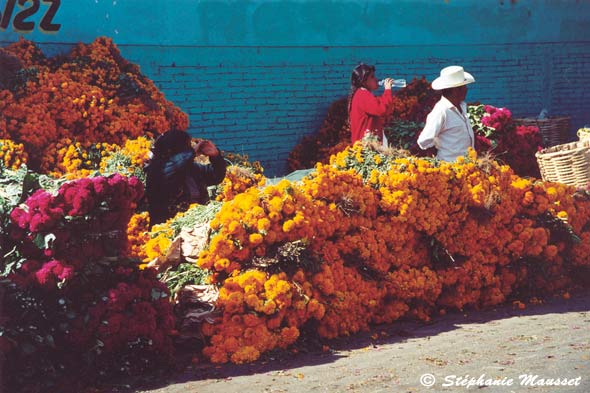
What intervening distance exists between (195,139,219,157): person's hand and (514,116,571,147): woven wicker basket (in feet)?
22.8

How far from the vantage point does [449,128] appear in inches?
304

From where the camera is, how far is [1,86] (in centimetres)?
927

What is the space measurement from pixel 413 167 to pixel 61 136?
14.0 feet

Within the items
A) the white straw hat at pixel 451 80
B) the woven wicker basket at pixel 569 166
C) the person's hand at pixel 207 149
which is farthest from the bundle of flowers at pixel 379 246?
the woven wicker basket at pixel 569 166

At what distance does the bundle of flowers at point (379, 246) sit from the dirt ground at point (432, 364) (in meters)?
0.24

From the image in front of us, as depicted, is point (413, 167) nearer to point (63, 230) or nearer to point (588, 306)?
point (588, 306)

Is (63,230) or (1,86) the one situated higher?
(1,86)

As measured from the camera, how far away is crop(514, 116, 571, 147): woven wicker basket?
522 inches

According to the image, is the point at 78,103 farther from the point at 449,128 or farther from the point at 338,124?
the point at 338,124

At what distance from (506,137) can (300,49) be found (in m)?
3.33

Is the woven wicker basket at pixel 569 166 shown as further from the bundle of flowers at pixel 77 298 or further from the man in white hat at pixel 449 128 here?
the bundle of flowers at pixel 77 298

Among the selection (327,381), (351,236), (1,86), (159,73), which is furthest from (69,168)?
(327,381)

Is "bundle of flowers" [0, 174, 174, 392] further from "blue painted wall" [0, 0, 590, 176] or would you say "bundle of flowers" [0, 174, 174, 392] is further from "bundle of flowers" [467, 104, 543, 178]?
"bundle of flowers" [467, 104, 543, 178]

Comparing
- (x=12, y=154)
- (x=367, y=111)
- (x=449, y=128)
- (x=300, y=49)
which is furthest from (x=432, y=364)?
(x=300, y=49)
